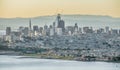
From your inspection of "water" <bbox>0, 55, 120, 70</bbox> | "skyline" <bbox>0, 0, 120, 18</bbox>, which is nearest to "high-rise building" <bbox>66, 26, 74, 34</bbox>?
"skyline" <bbox>0, 0, 120, 18</bbox>

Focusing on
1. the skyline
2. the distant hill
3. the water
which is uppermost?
the skyline

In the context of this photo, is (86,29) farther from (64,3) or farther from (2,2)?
(2,2)

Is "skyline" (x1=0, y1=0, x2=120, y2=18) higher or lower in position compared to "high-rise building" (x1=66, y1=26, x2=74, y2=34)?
higher

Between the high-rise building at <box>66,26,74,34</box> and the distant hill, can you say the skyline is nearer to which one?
the distant hill

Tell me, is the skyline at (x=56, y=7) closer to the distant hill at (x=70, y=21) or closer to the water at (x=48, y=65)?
the distant hill at (x=70, y=21)

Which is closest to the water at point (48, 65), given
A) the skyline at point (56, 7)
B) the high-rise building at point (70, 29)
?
the high-rise building at point (70, 29)

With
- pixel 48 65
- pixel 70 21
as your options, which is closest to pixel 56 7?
pixel 70 21

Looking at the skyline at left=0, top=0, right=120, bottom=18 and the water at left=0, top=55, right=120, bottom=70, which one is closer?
the water at left=0, top=55, right=120, bottom=70
